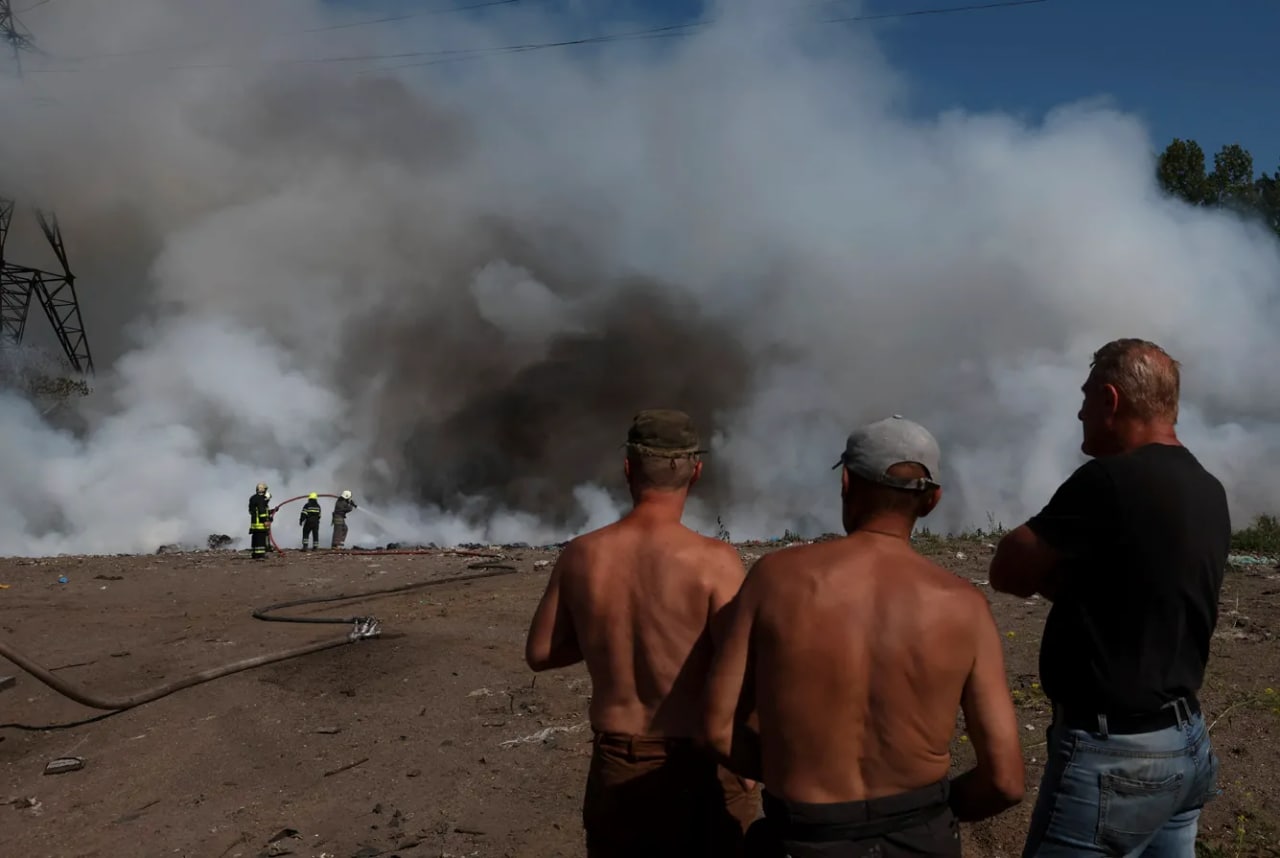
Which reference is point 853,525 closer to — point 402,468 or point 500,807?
point 500,807

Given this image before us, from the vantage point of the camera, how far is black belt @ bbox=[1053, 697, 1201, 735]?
203 cm

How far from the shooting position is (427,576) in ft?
37.9

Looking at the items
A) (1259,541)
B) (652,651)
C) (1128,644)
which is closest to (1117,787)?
(1128,644)

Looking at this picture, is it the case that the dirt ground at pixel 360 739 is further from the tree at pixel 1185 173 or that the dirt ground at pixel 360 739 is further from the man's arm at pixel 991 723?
the tree at pixel 1185 173

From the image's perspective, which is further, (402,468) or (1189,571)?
(402,468)

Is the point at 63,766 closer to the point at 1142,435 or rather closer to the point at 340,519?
the point at 1142,435

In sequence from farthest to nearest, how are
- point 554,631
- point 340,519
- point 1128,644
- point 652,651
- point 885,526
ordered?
A: point 340,519 → point 554,631 → point 652,651 → point 1128,644 → point 885,526

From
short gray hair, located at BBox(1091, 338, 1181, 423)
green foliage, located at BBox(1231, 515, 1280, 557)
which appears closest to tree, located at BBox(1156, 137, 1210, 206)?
green foliage, located at BBox(1231, 515, 1280, 557)

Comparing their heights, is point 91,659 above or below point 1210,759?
below

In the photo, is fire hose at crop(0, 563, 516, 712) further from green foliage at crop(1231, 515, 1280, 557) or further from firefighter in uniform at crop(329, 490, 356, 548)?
green foliage at crop(1231, 515, 1280, 557)

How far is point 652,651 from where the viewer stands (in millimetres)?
2455

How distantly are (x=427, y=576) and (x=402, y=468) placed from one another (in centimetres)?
1200

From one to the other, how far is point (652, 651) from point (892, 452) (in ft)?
2.90

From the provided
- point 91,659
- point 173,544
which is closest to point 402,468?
point 173,544
